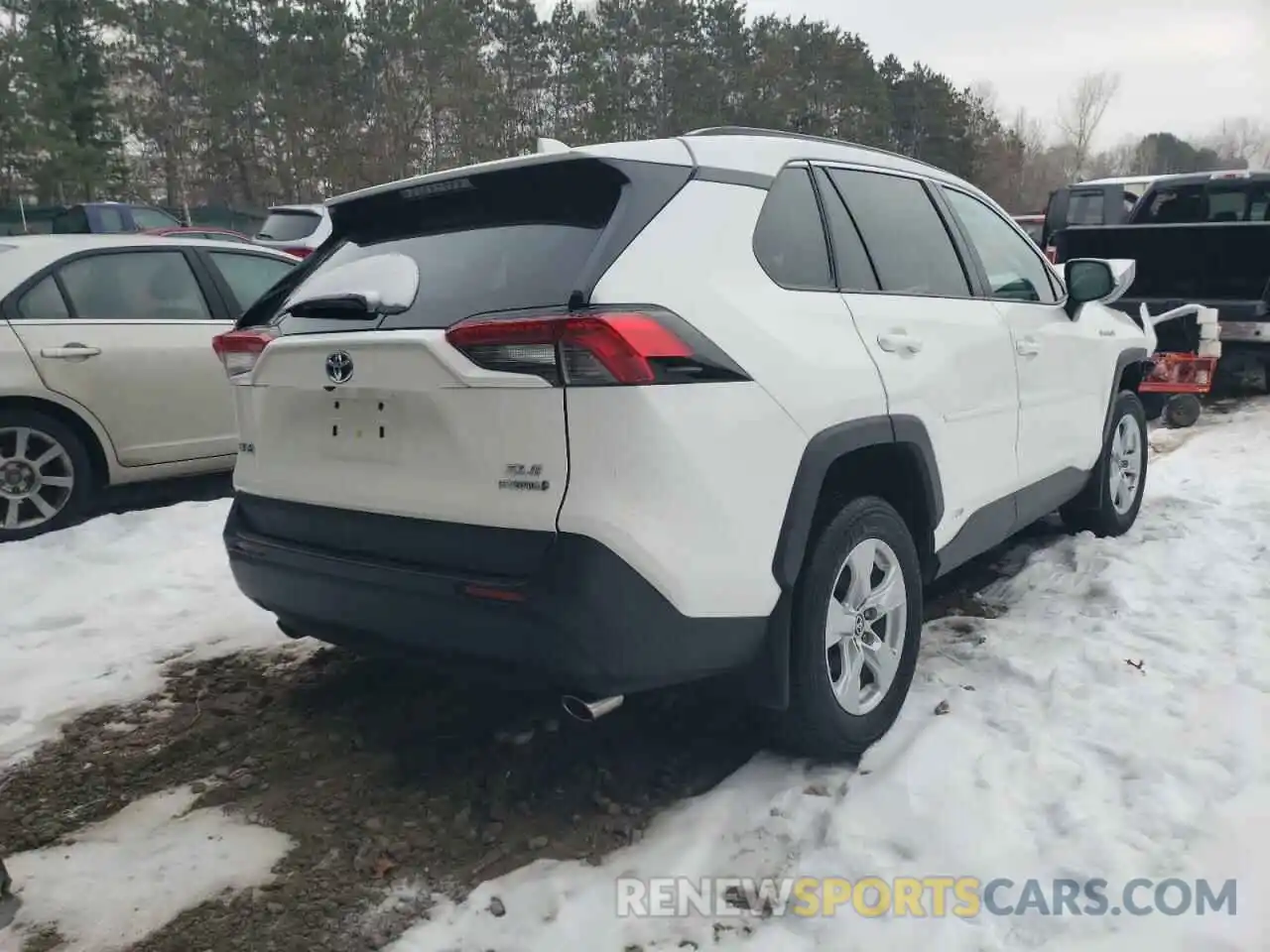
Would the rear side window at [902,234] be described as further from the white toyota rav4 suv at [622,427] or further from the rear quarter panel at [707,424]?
the rear quarter panel at [707,424]

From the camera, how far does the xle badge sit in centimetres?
226

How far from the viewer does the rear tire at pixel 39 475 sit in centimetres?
502

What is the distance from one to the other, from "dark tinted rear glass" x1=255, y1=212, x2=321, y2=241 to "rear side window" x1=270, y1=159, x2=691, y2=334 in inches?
471

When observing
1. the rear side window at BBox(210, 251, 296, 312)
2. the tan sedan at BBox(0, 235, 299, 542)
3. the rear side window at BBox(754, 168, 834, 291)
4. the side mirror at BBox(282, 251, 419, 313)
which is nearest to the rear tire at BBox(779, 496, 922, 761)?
the rear side window at BBox(754, 168, 834, 291)

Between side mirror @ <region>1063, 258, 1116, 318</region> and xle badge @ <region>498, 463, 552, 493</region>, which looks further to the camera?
side mirror @ <region>1063, 258, 1116, 318</region>

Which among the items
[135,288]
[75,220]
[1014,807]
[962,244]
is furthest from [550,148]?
[75,220]

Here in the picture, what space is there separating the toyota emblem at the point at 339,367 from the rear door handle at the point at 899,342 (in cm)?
154

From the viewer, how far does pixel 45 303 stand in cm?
522

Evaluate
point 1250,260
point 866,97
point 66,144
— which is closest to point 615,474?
point 1250,260

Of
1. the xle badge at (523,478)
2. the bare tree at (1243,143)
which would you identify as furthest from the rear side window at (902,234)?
the bare tree at (1243,143)

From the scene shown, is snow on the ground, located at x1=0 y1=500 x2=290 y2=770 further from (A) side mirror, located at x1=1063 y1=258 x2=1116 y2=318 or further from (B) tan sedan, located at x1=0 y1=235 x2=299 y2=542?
(A) side mirror, located at x1=1063 y1=258 x2=1116 y2=318

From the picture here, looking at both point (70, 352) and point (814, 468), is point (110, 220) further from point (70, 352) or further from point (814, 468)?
point (814, 468)

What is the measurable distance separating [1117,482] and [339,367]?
13.3 ft

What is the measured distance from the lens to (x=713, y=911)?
2279 mm
